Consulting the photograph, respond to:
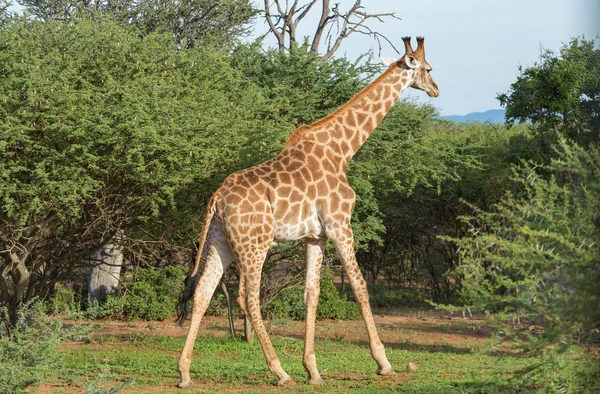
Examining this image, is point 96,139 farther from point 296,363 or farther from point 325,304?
point 325,304

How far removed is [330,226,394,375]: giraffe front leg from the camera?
9.88m

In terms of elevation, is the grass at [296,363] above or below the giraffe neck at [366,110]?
below

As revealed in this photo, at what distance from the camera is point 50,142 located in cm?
1109

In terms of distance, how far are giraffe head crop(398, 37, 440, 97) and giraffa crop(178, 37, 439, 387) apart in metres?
1.13

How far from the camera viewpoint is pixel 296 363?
11711 millimetres

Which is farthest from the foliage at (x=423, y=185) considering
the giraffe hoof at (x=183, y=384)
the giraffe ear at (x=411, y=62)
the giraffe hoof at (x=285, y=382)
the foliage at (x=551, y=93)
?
the giraffe hoof at (x=183, y=384)

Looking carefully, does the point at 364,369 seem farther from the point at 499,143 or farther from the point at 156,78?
the point at 499,143

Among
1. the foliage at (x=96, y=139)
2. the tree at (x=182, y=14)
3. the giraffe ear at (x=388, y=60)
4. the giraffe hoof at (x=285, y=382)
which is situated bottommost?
the giraffe hoof at (x=285, y=382)

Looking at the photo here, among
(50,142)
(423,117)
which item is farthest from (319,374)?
(423,117)

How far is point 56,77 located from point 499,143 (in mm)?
10001

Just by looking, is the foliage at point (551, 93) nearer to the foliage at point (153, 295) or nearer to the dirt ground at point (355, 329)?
the dirt ground at point (355, 329)

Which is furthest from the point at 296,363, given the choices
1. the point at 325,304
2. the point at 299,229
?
the point at 325,304

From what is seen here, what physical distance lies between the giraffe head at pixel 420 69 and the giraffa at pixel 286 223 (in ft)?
3.71

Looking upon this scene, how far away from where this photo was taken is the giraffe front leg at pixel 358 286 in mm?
9883
